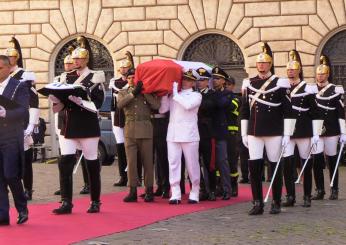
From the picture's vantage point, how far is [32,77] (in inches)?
496

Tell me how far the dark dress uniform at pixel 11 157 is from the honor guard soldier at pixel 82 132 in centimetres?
98

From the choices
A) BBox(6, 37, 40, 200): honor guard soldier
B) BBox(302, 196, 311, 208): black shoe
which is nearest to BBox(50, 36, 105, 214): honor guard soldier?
BBox(6, 37, 40, 200): honor guard soldier

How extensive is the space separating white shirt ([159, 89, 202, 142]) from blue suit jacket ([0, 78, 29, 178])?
2771mm

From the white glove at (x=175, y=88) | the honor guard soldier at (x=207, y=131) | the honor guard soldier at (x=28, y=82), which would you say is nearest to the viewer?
the honor guard soldier at (x=28, y=82)

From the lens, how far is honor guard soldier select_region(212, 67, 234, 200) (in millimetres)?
13211

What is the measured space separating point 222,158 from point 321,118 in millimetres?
1531

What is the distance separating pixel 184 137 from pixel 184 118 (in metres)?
0.25

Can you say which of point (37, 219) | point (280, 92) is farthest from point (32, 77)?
point (280, 92)

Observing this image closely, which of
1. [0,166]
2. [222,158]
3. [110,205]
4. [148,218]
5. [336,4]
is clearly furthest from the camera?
[336,4]

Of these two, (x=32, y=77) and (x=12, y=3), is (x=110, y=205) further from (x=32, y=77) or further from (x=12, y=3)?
(x=12, y=3)

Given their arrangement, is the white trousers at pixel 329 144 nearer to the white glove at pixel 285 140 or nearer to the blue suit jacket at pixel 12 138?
the white glove at pixel 285 140

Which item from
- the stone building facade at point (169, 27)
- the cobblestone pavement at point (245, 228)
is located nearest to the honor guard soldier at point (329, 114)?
the cobblestone pavement at point (245, 228)

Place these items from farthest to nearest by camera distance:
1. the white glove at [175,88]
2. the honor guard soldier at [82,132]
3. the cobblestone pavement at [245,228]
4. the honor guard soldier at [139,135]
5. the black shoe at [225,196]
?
the black shoe at [225,196] < the honor guard soldier at [139,135] < the white glove at [175,88] < the honor guard soldier at [82,132] < the cobblestone pavement at [245,228]

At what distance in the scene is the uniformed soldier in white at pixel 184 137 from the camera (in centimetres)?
1252
